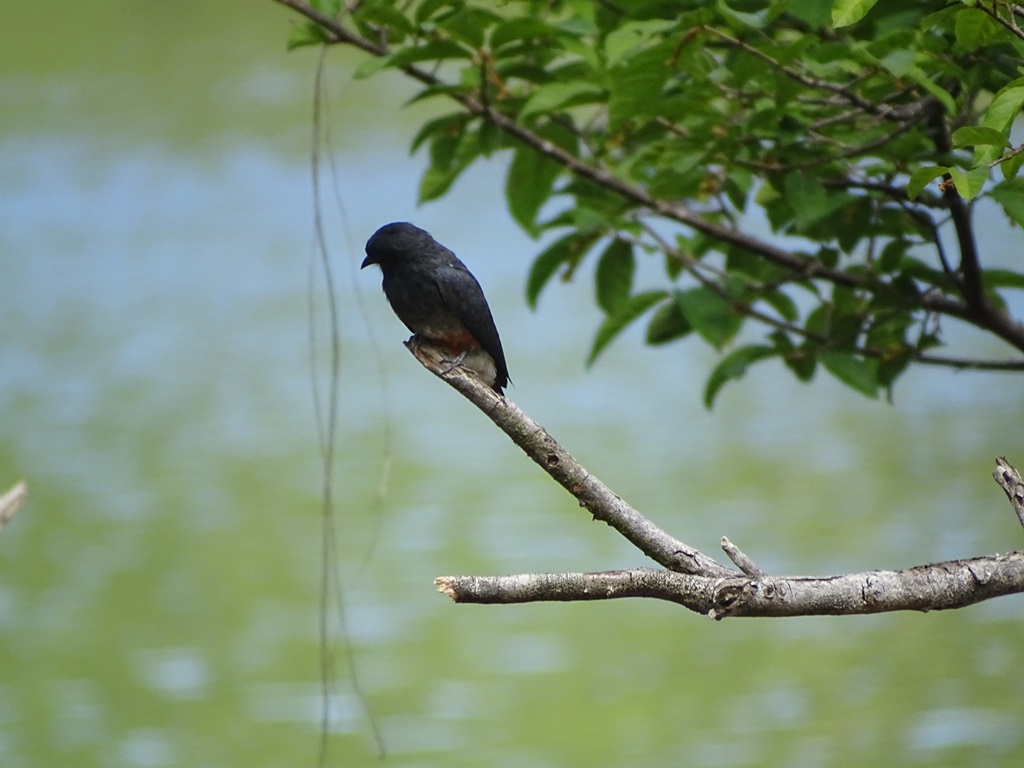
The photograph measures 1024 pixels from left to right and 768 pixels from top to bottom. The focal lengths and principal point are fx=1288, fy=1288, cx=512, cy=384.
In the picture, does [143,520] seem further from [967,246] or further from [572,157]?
[967,246]

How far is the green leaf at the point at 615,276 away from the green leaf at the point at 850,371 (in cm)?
42

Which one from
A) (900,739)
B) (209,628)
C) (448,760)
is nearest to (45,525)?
(209,628)

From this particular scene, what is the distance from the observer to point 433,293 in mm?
2332

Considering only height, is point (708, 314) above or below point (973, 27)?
below

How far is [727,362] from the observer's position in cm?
250

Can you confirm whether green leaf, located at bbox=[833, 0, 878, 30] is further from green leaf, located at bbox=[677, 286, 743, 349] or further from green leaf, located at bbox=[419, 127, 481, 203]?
green leaf, located at bbox=[419, 127, 481, 203]

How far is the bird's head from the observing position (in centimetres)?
238

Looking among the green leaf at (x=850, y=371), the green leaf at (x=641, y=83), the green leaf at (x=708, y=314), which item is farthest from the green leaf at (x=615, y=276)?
the green leaf at (x=641, y=83)

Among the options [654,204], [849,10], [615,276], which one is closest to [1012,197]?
[849,10]

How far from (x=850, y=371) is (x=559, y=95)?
75cm

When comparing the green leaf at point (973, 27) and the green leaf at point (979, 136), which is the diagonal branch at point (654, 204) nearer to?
the green leaf at point (973, 27)

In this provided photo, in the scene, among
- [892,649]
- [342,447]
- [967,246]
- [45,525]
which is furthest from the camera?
[342,447]

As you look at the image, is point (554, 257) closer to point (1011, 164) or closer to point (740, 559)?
point (740, 559)

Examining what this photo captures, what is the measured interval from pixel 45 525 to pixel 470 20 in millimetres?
4199
